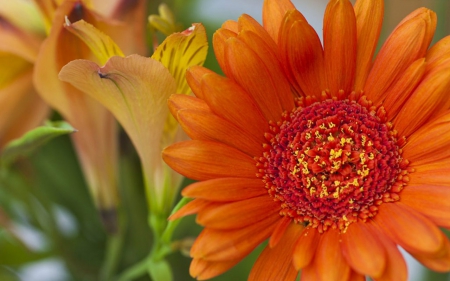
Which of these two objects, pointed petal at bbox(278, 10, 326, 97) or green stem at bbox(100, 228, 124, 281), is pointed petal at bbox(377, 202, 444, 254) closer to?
pointed petal at bbox(278, 10, 326, 97)

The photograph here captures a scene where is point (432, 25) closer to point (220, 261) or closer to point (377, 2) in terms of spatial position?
point (377, 2)

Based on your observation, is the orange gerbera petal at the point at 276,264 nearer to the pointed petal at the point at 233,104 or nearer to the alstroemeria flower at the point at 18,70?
the pointed petal at the point at 233,104

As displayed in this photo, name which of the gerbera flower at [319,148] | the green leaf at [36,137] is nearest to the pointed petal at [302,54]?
the gerbera flower at [319,148]

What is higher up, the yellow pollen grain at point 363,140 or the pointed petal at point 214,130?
the pointed petal at point 214,130

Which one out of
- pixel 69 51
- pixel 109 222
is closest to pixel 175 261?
pixel 109 222

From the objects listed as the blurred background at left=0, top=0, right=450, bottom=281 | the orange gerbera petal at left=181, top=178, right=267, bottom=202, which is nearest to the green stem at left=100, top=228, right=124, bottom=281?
the blurred background at left=0, top=0, right=450, bottom=281

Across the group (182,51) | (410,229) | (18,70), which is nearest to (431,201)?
(410,229)

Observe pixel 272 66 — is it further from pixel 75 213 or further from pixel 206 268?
pixel 75 213

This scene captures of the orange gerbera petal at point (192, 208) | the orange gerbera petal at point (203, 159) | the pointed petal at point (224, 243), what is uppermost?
the orange gerbera petal at point (203, 159)
